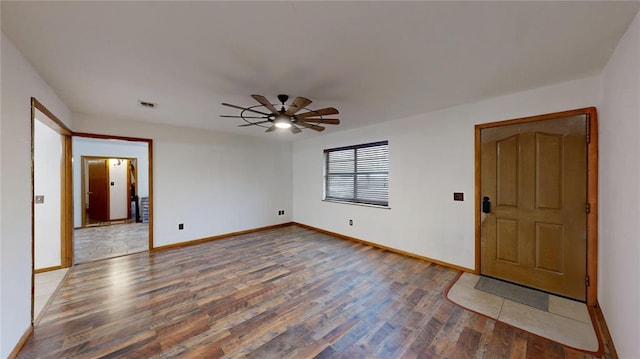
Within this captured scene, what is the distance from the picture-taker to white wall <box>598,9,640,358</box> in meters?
1.45

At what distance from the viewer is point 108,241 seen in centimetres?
479

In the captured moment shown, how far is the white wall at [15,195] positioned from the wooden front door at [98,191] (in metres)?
6.26

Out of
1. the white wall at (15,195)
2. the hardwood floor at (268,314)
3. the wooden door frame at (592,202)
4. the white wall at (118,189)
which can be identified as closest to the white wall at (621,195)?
the wooden door frame at (592,202)

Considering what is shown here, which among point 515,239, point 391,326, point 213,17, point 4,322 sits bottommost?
point 391,326

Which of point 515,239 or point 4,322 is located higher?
point 515,239

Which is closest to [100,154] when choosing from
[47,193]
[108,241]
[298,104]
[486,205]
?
[108,241]

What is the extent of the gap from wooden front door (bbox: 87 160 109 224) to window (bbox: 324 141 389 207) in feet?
21.9

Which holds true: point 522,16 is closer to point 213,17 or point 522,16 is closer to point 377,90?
point 377,90

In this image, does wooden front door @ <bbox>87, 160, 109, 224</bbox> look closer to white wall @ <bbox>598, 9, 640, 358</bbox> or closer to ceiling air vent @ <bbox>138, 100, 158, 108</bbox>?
ceiling air vent @ <bbox>138, 100, 158, 108</bbox>

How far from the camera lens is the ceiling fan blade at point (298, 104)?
7.10 feet

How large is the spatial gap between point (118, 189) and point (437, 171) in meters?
8.78

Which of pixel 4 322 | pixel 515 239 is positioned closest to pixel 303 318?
pixel 4 322

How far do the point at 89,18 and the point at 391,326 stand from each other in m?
3.14

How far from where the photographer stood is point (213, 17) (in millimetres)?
1445
